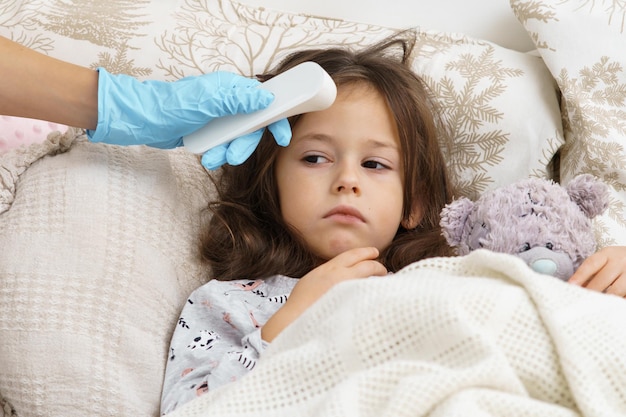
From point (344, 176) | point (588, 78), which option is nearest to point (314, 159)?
point (344, 176)

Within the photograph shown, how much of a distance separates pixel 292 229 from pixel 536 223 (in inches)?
18.1

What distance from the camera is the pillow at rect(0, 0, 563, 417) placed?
3.89ft

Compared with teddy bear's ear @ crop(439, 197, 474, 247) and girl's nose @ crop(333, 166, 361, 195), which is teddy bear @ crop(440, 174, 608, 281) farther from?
girl's nose @ crop(333, 166, 361, 195)

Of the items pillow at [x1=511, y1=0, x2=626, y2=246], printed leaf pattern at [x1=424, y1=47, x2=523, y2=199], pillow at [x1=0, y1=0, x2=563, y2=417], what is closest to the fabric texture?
pillow at [x1=0, y1=0, x2=563, y2=417]

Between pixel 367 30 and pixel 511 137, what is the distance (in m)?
0.38

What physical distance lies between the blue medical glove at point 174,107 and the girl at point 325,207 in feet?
0.37

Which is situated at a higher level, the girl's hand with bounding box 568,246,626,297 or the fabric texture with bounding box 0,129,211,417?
the girl's hand with bounding box 568,246,626,297

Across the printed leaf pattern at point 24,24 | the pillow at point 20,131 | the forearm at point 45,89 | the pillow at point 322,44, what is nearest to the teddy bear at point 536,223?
the pillow at point 322,44

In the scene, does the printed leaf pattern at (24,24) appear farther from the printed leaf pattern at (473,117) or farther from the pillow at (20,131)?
the printed leaf pattern at (473,117)

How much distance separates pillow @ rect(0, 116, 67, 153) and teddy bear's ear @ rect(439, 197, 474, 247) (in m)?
0.71

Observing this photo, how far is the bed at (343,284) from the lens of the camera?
2.80 feet

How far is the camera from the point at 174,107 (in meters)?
1.31

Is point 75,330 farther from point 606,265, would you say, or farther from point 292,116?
point 606,265

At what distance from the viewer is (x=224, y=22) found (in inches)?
68.2
